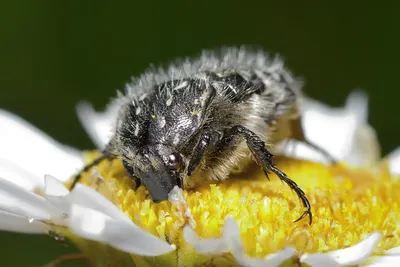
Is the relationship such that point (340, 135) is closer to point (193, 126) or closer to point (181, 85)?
point (181, 85)

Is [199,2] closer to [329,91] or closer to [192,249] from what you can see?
[329,91]

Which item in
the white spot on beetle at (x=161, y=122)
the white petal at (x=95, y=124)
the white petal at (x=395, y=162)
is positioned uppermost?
the white spot on beetle at (x=161, y=122)

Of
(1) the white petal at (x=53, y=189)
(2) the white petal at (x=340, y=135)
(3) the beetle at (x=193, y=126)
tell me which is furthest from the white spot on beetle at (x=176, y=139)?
(2) the white petal at (x=340, y=135)

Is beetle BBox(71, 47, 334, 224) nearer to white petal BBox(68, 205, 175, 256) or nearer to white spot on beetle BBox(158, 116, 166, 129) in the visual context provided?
white spot on beetle BBox(158, 116, 166, 129)

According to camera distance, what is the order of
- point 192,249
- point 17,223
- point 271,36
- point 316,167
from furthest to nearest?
point 271,36 → point 316,167 → point 17,223 → point 192,249

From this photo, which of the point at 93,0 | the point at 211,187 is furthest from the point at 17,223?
the point at 93,0

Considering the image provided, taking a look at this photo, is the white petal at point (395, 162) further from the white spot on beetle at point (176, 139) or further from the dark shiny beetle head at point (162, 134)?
the white spot on beetle at point (176, 139)

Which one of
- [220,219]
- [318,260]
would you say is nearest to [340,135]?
[220,219]
